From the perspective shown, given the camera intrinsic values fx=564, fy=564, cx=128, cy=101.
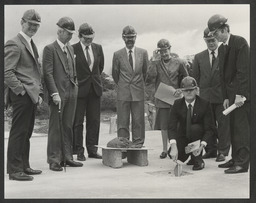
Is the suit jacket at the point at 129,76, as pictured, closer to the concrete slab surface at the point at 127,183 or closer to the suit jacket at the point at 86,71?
the suit jacket at the point at 86,71

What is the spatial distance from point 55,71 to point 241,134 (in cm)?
283

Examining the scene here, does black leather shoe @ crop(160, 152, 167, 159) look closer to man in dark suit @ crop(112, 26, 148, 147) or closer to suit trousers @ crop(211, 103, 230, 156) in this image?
man in dark suit @ crop(112, 26, 148, 147)

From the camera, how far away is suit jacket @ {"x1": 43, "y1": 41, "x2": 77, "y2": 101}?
8.14m

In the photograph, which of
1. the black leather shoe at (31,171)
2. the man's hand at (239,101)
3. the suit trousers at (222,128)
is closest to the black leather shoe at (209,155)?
the suit trousers at (222,128)

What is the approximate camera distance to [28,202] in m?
7.30

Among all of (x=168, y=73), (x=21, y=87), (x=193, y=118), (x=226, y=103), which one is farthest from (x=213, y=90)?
(x=21, y=87)

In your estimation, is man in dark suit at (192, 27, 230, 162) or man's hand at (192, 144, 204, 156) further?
man in dark suit at (192, 27, 230, 162)

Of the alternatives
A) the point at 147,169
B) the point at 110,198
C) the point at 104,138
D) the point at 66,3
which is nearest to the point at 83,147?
the point at 104,138

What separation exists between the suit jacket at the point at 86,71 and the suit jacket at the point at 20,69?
1.04m

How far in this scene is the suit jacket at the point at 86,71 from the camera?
876 centimetres

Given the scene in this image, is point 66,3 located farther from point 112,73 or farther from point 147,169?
point 147,169

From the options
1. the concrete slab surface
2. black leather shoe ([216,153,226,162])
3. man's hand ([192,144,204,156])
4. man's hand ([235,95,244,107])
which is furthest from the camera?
black leather shoe ([216,153,226,162])

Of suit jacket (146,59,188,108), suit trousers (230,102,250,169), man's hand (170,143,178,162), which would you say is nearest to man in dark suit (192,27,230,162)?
suit jacket (146,59,188,108)

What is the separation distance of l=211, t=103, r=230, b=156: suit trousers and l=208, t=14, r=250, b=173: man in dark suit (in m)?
0.40
